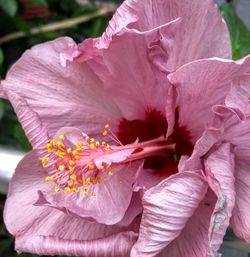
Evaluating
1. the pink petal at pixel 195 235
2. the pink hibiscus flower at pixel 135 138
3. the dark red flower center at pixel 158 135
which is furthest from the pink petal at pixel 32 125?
the pink petal at pixel 195 235

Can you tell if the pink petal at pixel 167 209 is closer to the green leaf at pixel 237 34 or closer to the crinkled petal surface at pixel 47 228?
the crinkled petal surface at pixel 47 228

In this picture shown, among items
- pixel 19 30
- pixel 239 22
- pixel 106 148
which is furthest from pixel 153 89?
pixel 19 30

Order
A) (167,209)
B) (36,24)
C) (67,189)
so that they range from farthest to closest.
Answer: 1. (36,24)
2. (67,189)
3. (167,209)

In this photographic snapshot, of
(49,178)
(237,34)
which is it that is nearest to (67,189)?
(49,178)

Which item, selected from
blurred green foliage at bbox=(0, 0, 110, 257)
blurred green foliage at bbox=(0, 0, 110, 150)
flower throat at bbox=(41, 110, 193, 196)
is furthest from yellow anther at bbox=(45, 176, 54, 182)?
blurred green foliage at bbox=(0, 0, 110, 150)

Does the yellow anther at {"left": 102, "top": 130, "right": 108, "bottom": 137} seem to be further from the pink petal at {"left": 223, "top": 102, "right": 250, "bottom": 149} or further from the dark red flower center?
the pink petal at {"left": 223, "top": 102, "right": 250, "bottom": 149}

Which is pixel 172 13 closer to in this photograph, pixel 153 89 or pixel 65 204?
pixel 153 89

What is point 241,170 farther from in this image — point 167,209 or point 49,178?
point 49,178

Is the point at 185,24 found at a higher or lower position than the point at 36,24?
higher
